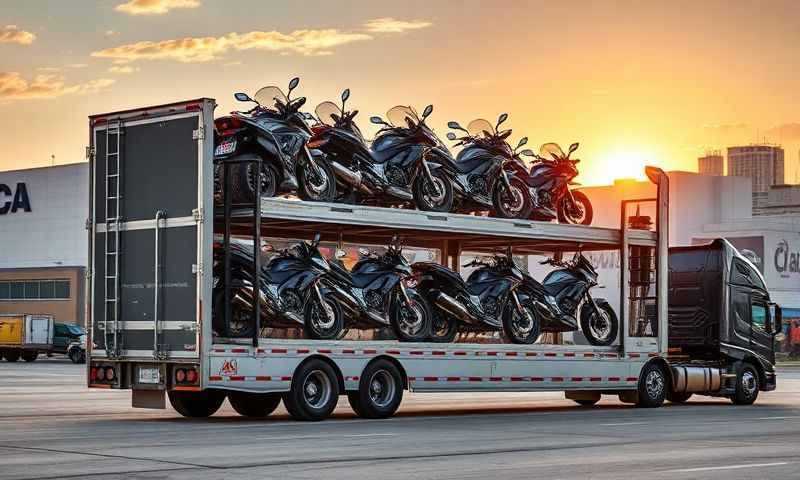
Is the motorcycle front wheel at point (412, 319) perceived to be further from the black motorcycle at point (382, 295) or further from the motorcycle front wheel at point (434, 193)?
the motorcycle front wheel at point (434, 193)

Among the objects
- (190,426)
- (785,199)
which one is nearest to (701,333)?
(190,426)

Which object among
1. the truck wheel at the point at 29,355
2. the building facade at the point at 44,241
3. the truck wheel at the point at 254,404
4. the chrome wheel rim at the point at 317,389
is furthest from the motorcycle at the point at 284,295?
the building facade at the point at 44,241

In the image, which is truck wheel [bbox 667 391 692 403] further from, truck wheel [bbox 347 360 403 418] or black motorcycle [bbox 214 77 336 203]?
black motorcycle [bbox 214 77 336 203]

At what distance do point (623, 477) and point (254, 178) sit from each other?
8396 mm

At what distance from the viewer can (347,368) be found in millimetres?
20656

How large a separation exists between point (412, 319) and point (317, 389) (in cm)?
242

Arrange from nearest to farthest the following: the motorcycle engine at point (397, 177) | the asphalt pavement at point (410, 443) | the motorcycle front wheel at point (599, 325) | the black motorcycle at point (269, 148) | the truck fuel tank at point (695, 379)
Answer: the asphalt pavement at point (410, 443)
the black motorcycle at point (269, 148)
the motorcycle engine at point (397, 177)
the motorcycle front wheel at point (599, 325)
the truck fuel tank at point (695, 379)

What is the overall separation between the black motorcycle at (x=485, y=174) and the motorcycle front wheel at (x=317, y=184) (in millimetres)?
2651

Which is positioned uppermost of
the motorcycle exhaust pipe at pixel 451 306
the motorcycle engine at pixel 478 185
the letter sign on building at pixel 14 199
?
the letter sign on building at pixel 14 199

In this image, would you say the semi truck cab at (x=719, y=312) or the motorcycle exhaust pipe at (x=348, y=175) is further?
the semi truck cab at (x=719, y=312)

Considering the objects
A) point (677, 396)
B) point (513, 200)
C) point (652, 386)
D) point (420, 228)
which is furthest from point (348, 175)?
point (677, 396)

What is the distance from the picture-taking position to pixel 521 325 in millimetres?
24156

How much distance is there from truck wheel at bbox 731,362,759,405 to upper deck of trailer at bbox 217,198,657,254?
3.63 meters

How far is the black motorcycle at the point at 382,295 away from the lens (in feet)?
70.2
